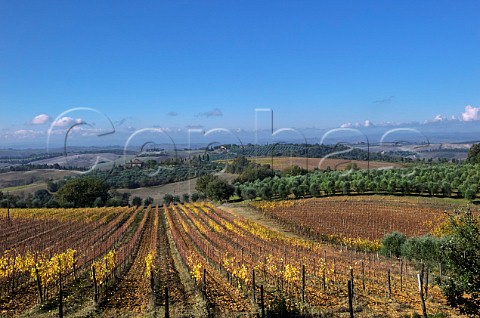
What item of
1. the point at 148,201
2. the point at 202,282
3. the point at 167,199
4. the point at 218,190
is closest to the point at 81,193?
the point at 148,201


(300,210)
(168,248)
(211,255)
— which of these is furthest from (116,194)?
(211,255)

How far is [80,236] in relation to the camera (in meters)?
32.9

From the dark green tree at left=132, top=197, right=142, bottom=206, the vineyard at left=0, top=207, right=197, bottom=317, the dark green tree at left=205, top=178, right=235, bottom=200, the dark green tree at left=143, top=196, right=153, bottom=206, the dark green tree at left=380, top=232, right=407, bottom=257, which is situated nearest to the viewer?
the vineyard at left=0, top=207, right=197, bottom=317

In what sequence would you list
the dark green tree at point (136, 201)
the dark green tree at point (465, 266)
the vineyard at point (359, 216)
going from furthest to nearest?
the dark green tree at point (136, 201), the vineyard at point (359, 216), the dark green tree at point (465, 266)

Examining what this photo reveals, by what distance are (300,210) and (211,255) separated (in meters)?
29.4

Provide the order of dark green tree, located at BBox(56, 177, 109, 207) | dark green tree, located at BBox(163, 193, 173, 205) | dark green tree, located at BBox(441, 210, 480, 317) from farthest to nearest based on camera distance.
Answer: dark green tree, located at BBox(163, 193, 173, 205)
dark green tree, located at BBox(56, 177, 109, 207)
dark green tree, located at BBox(441, 210, 480, 317)

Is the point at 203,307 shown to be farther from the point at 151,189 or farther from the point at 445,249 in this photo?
the point at 151,189

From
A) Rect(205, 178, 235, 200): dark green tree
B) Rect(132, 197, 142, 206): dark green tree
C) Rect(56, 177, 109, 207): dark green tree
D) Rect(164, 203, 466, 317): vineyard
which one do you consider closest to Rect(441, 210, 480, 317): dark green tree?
Rect(164, 203, 466, 317): vineyard

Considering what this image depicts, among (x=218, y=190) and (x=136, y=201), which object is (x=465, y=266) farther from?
(x=136, y=201)

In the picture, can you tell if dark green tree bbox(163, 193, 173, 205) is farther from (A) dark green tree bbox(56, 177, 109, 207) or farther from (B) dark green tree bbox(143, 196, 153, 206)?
(A) dark green tree bbox(56, 177, 109, 207)

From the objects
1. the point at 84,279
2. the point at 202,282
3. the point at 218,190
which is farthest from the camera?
the point at 218,190

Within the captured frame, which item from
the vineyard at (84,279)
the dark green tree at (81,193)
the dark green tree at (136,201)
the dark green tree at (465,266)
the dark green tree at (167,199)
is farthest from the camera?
the dark green tree at (167,199)

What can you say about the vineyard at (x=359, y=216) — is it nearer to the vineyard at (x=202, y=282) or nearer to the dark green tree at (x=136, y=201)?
the vineyard at (x=202, y=282)

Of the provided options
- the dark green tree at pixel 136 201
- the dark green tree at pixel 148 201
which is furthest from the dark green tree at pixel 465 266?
the dark green tree at pixel 136 201
